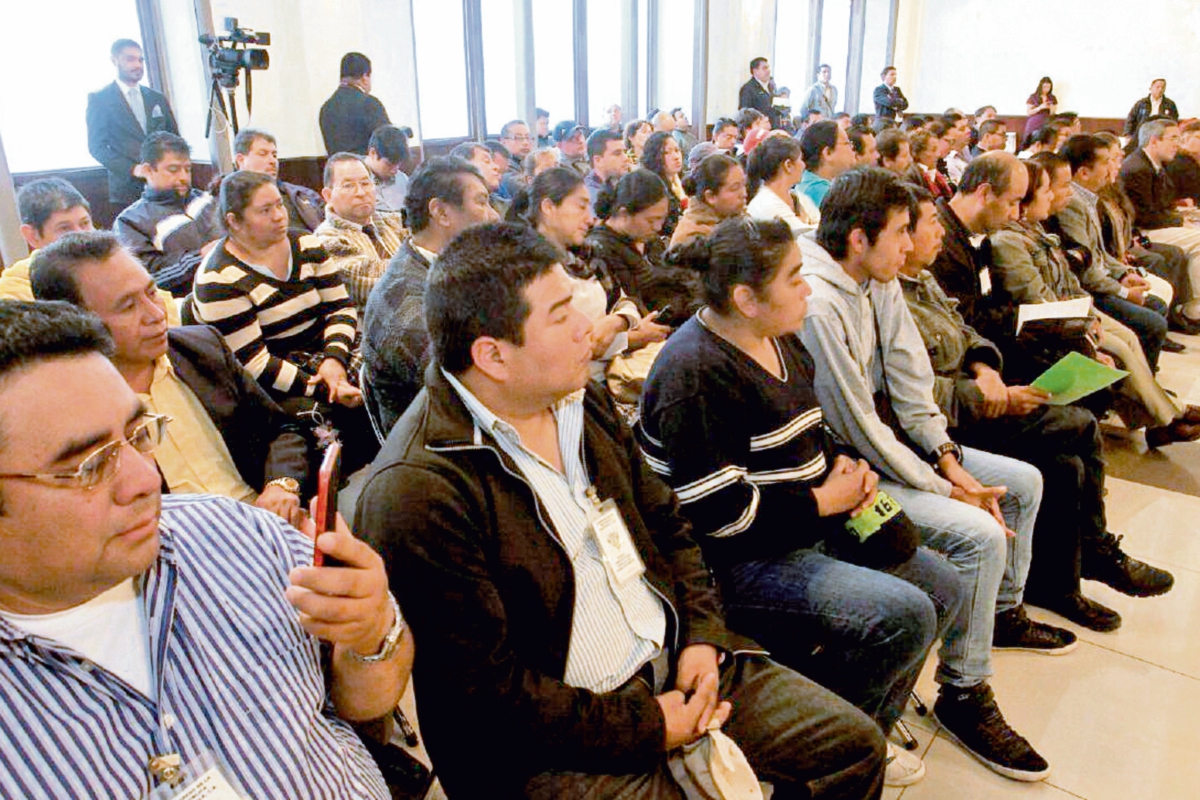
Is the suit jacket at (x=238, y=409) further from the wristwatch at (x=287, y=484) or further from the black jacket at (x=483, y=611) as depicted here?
the black jacket at (x=483, y=611)

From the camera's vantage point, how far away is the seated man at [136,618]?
2.61 feet

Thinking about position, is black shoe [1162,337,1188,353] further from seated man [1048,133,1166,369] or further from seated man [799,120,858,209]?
seated man [799,120,858,209]

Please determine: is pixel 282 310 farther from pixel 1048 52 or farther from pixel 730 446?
pixel 1048 52

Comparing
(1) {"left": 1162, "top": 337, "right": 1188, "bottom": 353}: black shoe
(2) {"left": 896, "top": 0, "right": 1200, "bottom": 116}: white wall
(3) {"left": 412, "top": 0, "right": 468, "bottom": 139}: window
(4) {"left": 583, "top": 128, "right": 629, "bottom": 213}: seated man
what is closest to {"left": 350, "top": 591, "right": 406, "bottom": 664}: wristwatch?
(4) {"left": 583, "top": 128, "right": 629, "bottom": 213}: seated man

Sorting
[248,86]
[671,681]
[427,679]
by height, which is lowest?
[671,681]

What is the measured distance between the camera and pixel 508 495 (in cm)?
119

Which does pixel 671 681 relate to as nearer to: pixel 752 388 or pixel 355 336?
pixel 752 388

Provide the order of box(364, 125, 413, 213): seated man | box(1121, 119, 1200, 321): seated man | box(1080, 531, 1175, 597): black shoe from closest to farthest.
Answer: box(1080, 531, 1175, 597): black shoe
box(364, 125, 413, 213): seated man
box(1121, 119, 1200, 321): seated man

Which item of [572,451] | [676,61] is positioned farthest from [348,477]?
[676,61]

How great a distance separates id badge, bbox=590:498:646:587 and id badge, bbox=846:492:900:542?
2.00ft

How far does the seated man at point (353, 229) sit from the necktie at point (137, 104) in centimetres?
191

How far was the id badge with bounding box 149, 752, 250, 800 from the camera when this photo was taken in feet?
2.74

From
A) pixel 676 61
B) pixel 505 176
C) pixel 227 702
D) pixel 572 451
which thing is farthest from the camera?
pixel 676 61

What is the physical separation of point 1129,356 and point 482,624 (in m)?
3.13
